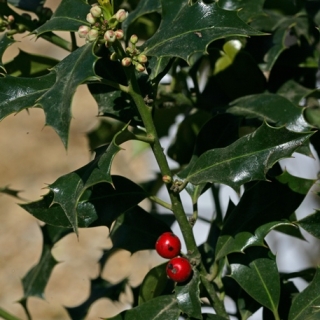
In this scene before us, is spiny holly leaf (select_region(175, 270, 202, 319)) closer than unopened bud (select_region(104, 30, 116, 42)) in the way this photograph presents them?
No

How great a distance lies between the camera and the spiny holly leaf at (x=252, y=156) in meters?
0.89

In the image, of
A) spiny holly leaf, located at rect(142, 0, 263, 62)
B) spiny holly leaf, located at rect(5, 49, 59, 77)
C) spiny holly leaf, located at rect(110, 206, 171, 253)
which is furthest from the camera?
spiny holly leaf, located at rect(5, 49, 59, 77)

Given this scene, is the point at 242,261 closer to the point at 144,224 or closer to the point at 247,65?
the point at 144,224

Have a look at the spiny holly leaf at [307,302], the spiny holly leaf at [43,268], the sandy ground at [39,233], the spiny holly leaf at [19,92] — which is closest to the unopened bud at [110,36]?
the spiny holly leaf at [19,92]

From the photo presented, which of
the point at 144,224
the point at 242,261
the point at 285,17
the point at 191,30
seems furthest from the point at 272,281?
the point at 285,17

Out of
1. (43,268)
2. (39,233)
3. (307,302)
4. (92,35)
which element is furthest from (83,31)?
(39,233)

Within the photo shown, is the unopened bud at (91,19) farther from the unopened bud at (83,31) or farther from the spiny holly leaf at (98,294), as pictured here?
the spiny holly leaf at (98,294)

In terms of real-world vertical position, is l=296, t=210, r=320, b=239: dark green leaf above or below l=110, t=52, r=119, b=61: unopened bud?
below

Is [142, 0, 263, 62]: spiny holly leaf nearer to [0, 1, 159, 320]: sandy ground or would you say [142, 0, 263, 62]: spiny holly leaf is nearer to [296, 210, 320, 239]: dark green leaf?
[296, 210, 320, 239]: dark green leaf

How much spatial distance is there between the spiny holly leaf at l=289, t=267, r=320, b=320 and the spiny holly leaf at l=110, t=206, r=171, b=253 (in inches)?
9.2

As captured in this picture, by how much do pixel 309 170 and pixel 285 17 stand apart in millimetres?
1309

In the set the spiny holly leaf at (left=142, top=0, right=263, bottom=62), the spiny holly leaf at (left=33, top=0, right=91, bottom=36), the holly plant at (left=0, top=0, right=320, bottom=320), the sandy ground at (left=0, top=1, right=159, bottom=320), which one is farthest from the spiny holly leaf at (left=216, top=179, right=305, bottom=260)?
the sandy ground at (left=0, top=1, right=159, bottom=320)

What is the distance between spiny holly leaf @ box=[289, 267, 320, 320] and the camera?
0.99 metres

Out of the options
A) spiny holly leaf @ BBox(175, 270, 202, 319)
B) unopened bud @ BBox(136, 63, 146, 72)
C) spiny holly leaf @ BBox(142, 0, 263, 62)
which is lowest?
spiny holly leaf @ BBox(175, 270, 202, 319)
